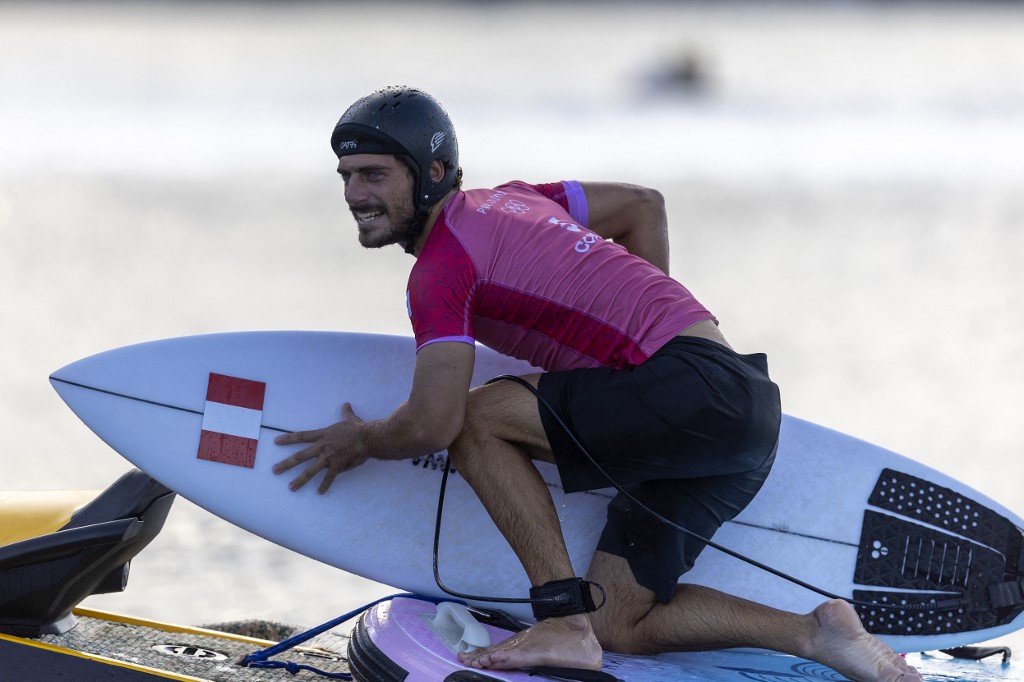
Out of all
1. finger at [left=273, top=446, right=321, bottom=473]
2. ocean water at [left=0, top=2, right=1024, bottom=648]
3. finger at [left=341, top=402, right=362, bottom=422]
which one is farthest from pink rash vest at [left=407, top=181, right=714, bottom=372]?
ocean water at [left=0, top=2, right=1024, bottom=648]

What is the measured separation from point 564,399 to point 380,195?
694mm

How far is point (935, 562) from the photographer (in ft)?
13.3

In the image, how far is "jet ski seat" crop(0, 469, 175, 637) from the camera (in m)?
3.61

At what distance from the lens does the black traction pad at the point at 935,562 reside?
4.02 metres

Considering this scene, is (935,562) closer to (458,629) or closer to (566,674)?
(566,674)

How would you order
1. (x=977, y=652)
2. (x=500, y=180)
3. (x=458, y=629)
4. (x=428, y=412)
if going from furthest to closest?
(x=500, y=180) → (x=977, y=652) → (x=458, y=629) → (x=428, y=412)

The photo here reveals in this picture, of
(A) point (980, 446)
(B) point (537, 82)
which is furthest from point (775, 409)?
(B) point (537, 82)

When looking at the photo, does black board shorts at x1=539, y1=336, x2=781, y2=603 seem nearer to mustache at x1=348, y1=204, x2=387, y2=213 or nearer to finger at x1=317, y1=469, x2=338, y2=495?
mustache at x1=348, y1=204, x2=387, y2=213

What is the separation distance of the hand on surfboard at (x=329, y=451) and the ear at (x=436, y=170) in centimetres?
67

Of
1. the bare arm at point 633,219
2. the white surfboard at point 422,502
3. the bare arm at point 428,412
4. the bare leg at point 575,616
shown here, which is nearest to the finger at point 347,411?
the white surfboard at point 422,502

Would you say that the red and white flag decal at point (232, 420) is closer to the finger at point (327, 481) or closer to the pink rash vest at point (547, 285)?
the finger at point (327, 481)

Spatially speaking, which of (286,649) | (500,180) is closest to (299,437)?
(286,649)

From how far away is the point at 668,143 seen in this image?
A: 64.3ft

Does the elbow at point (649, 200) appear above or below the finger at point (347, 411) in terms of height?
above
